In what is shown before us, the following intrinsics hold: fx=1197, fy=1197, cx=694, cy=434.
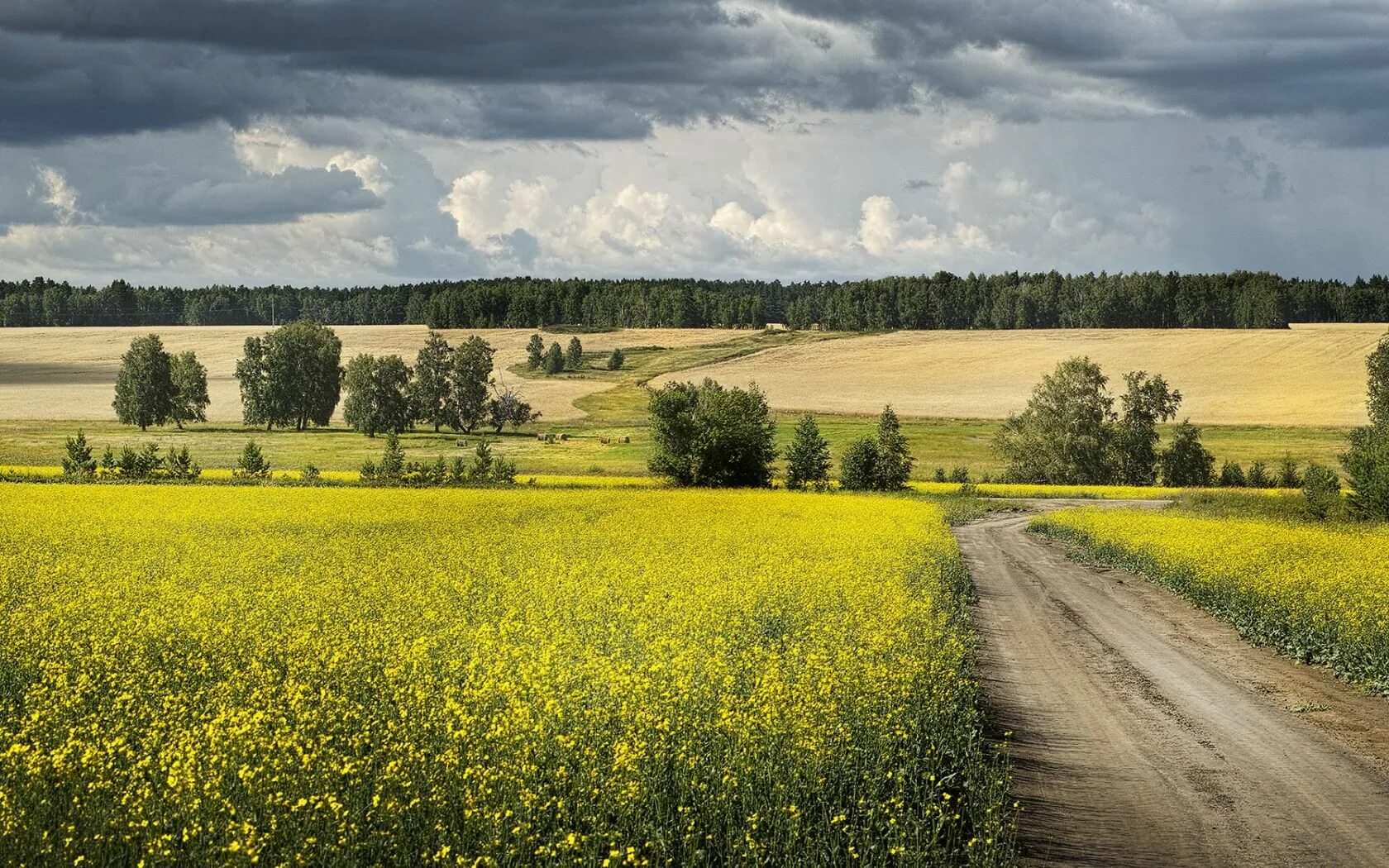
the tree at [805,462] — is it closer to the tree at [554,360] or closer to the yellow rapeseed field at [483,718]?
the yellow rapeseed field at [483,718]

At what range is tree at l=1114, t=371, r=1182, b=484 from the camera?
283ft

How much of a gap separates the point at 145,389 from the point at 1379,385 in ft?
344

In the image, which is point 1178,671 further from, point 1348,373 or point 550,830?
point 1348,373

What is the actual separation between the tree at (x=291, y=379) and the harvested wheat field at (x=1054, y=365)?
40.0 metres

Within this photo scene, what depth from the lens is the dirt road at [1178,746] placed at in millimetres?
11750

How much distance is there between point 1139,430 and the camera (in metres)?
88.1

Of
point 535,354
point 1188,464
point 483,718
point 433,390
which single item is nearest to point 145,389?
point 433,390

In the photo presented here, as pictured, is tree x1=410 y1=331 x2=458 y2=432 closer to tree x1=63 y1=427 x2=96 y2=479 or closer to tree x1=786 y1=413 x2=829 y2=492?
tree x1=63 y1=427 x2=96 y2=479

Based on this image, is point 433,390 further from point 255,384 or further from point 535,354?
point 535,354

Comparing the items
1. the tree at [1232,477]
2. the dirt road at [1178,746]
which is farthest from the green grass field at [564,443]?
the dirt road at [1178,746]

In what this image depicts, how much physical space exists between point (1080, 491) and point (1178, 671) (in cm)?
5511

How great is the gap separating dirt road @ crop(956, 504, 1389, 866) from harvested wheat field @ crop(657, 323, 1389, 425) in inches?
A: 3480

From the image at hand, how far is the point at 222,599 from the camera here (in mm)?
17547

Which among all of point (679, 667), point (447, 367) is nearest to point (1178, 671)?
point (679, 667)
